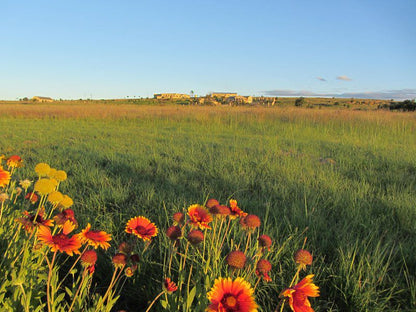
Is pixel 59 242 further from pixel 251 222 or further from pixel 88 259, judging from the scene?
pixel 251 222

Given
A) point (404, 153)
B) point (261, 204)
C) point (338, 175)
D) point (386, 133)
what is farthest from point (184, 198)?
point (386, 133)

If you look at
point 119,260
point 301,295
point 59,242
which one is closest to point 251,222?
point 301,295

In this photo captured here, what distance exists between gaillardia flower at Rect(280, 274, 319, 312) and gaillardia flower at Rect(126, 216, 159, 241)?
1.58 feet

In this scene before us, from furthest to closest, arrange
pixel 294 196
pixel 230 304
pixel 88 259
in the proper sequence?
pixel 294 196 < pixel 88 259 < pixel 230 304

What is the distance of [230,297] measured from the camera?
658mm

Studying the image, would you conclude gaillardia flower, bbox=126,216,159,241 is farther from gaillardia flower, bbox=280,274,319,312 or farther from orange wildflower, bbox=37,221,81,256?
gaillardia flower, bbox=280,274,319,312

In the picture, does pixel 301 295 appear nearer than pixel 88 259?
Yes

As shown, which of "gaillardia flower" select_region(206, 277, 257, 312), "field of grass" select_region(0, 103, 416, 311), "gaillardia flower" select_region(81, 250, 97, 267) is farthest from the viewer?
"field of grass" select_region(0, 103, 416, 311)

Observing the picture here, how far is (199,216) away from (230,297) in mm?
425

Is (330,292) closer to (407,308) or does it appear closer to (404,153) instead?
(407,308)

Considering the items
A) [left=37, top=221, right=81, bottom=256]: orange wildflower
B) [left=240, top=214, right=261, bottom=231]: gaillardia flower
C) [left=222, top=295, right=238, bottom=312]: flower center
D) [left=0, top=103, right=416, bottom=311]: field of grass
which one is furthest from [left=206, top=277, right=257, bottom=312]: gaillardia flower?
[left=0, top=103, right=416, bottom=311]: field of grass

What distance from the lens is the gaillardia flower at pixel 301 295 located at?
0.66 meters

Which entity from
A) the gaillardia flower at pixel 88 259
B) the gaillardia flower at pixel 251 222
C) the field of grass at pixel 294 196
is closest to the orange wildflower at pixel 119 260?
the gaillardia flower at pixel 88 259

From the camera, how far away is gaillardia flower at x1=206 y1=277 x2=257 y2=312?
2.09ft
